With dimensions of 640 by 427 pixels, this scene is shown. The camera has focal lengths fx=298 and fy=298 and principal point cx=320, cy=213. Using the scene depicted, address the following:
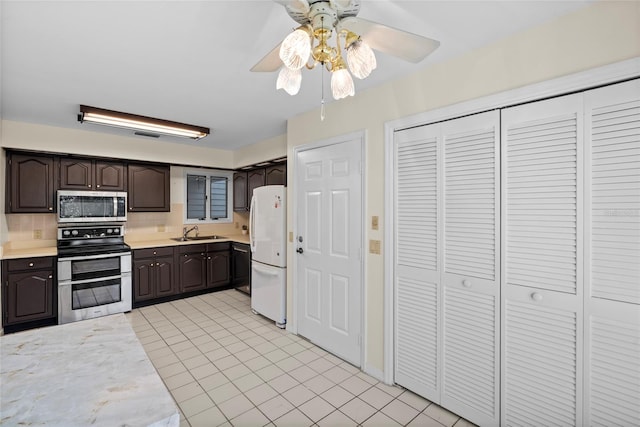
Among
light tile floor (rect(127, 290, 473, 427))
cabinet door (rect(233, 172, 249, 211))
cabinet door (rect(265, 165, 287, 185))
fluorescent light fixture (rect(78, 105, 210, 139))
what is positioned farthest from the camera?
cabinet door (rect(233, 172, 249, 211))

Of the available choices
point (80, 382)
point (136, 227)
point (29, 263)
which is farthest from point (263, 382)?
point (136, 227)

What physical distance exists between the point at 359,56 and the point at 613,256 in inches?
61.9

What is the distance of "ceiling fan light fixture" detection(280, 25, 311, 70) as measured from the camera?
3.45ft

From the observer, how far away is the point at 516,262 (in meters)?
1.77

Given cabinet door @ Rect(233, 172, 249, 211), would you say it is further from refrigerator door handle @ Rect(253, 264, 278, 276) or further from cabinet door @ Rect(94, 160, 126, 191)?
cabinet door @ Rect(94, 160, 126, 191)

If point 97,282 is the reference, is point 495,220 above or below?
above

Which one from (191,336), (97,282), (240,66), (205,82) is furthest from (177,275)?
(240,66)

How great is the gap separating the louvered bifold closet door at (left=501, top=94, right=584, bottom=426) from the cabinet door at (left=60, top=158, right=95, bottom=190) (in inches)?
182

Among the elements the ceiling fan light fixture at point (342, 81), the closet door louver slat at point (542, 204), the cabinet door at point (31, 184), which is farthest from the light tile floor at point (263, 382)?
the ceiling fan light fixture at point (342, 81)

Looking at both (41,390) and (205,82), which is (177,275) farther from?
(41,390)

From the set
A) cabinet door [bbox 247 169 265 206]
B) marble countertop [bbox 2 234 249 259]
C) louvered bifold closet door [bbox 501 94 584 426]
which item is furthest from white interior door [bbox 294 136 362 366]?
marble countertop [bbox 2 234 249 259]

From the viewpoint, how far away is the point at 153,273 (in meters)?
4.24

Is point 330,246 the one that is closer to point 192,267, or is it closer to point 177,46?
point 177,46

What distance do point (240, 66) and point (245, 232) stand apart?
389 centimetres
